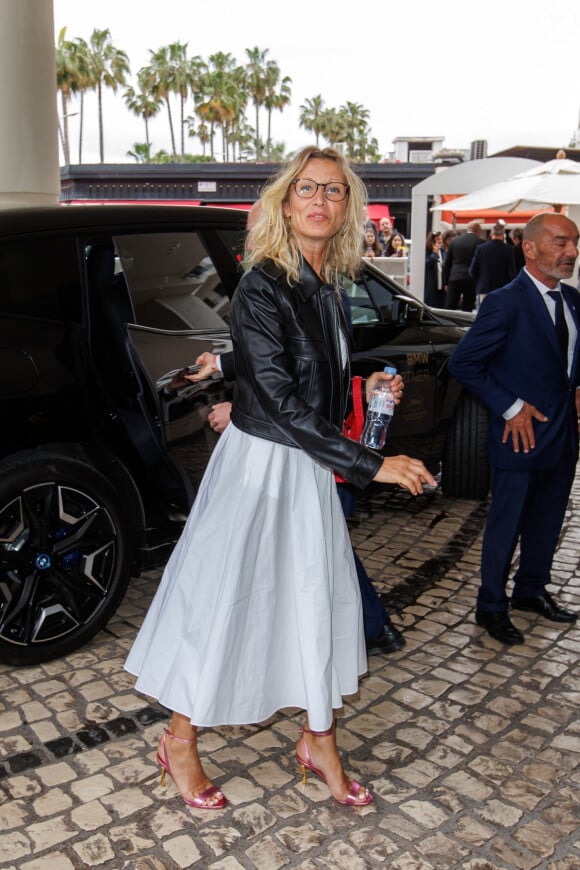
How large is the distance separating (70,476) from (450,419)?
274cm

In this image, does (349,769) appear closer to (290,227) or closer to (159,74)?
(290,227)

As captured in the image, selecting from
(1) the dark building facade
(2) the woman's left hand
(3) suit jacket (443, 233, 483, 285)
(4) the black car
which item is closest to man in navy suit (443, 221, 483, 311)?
(3) suit jacket (443, 233, 483, 285)

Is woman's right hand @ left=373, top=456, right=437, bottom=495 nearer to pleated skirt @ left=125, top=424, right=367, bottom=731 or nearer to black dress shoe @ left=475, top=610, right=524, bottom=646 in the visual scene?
pleated skirt @ left=125, top=424, right=367, bottom=731

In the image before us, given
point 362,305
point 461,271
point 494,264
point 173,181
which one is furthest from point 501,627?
point 173,181

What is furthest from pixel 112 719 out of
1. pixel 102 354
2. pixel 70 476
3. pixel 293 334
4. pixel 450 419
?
pixel 450 419

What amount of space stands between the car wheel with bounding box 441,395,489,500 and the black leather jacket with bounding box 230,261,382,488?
122 inches

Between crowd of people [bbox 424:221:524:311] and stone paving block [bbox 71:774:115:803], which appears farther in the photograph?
crowd of people [bbox 424:221:524:311]

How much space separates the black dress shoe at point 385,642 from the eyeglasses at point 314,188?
6.58ft

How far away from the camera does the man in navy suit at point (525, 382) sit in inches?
149

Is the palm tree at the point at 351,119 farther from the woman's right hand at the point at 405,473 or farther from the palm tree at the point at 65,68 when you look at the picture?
the woman's right hand at the point at 405,473

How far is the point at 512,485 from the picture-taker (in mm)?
3947

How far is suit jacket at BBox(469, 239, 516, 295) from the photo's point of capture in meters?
13.6

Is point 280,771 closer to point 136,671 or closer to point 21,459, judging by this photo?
point 136,671

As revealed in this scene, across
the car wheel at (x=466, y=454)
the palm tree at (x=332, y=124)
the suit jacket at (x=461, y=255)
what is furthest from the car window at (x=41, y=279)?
the palm tree at (x=332, y=124)
